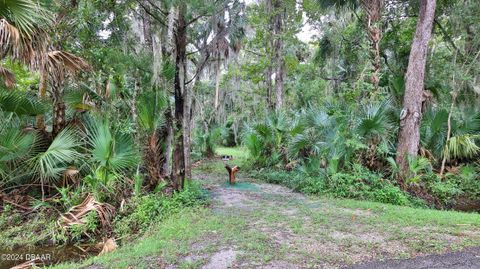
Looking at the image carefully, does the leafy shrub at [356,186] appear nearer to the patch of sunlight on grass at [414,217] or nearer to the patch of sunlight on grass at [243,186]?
the patch of sunlight on grass at [414,217]

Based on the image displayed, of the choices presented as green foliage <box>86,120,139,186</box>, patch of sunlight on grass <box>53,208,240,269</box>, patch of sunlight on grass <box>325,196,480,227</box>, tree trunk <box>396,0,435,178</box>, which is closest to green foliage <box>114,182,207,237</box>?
patch of sunlight on grass <box>53,208,240,269</box>

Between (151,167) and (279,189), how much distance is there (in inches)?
129

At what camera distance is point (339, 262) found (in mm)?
3443

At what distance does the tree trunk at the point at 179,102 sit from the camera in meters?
6.22

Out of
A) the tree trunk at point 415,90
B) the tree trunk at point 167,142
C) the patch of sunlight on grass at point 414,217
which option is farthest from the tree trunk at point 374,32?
the tree trunk at point 167,142

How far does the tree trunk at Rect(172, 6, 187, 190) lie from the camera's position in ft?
20.4

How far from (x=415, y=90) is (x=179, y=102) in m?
5.59

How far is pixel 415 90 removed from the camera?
769 cm

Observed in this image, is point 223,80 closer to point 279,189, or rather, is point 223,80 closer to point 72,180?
point 279,189

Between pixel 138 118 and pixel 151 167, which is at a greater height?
pixel 138 118

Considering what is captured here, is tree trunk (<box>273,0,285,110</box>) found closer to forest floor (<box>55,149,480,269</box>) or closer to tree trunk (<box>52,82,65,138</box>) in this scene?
forest floor (<box>55,149,480,269</box>)

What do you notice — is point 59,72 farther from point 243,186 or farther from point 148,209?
point 243,186

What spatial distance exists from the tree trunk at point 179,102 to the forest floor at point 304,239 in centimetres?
89

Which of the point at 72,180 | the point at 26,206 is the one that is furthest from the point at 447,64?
the point at 26,206
